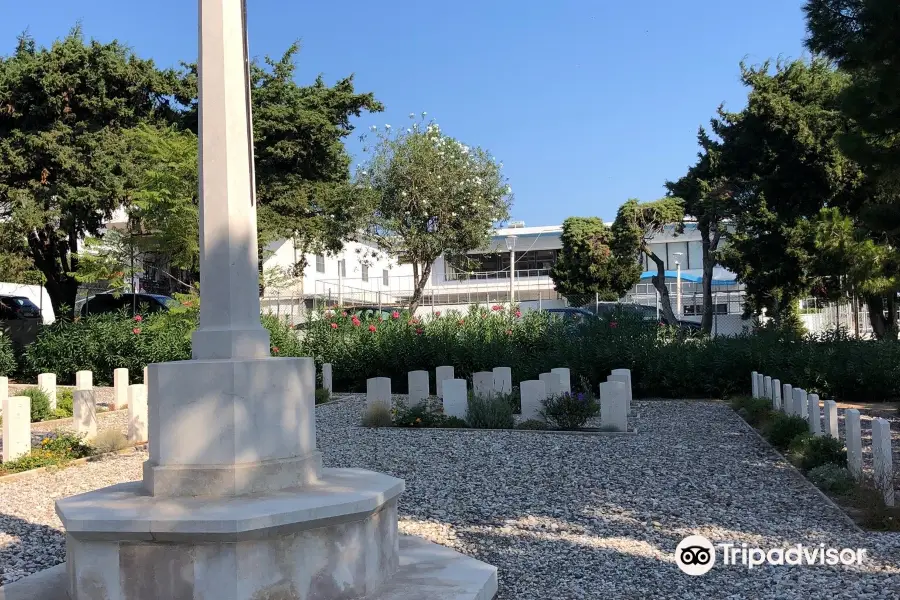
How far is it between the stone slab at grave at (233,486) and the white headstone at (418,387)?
7661mm

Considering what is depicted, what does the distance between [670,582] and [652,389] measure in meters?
10.6

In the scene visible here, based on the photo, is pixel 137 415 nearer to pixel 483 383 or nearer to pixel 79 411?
pixel 79 411

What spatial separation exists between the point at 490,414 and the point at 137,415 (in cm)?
471

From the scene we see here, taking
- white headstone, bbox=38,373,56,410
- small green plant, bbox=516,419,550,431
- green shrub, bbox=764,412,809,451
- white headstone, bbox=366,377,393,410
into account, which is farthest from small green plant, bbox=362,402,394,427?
white headstone, bbox=38,373,56,410

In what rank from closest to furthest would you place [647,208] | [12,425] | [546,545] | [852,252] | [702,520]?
[546,545], [702,520], [12,425], [852,252], [647,208]

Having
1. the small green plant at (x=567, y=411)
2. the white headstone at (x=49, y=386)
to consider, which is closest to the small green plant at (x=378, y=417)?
the small green plant at (x=567, y=411)

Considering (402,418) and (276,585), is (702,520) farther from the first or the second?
(402,418)

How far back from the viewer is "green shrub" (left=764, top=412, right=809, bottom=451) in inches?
357

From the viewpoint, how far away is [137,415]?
35.0 feet

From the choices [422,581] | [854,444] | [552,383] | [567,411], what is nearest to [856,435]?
[854,444]

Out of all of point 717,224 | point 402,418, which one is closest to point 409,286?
point 717,224

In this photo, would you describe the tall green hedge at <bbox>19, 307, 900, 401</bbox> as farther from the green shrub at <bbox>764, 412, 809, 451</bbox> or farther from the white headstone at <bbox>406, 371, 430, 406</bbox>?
the green shrub at <bbox>764, 412, 809, 451</bbox>

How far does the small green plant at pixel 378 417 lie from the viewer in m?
11.3

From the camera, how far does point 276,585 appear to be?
3.81 m
